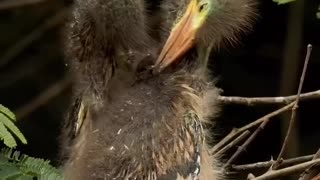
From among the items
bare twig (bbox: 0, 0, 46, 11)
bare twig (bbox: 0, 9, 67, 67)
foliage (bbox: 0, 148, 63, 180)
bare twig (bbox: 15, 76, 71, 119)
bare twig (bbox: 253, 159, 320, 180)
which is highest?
foliage (bbox: 0, 148, 63, 180)

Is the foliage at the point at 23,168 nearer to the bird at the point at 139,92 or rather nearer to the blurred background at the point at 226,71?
the bird at the point at 139,92

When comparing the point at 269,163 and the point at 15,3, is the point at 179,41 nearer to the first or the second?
the point at 269,163

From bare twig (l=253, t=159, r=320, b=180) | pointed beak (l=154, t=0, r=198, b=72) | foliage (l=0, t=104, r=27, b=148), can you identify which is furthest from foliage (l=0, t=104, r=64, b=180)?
bare twig (l=253, t=159, r=320, b=180)

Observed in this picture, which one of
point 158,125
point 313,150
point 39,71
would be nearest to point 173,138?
point 158,125

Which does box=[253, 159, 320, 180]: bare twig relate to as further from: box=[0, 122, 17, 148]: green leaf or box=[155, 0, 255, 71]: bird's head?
box=[0, 122, 17, 148]: green leaf

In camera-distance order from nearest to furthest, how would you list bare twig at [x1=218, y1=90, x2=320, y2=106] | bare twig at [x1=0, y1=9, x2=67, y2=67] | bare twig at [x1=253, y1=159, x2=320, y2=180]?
1. bare twig at [x1=253, y1=159, x2=320, y2=180]
2. bare twig at [x1=218, y1=90, x2=320, y2=106]
3. bare twig at [x1=0, y1=9, x2=67, y2=67]

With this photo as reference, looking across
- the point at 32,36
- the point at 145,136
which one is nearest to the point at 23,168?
the point at 145,136
